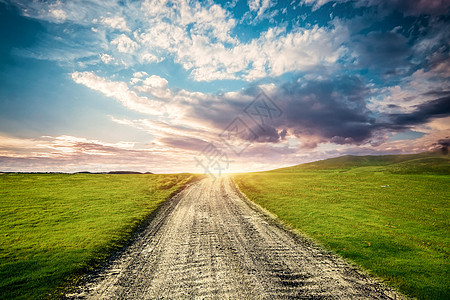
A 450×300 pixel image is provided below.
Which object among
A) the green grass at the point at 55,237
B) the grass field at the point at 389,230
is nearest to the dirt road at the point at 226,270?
the green grass at the point at 55,237

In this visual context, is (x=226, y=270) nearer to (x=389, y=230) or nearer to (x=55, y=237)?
(x=55, y=237)

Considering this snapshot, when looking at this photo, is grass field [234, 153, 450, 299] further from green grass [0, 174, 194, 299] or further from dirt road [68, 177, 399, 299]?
green grass [0, 174, 194, 299]

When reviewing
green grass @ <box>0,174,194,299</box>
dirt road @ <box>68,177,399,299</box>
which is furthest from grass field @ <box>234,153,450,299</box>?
green grass @ <box>0,174,194,299</box>

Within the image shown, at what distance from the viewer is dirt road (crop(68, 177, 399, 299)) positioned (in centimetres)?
740

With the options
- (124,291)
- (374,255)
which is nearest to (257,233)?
(374,255)

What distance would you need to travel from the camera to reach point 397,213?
1919 centimetres

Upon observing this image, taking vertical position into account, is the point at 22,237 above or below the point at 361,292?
above

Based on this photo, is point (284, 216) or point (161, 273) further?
point (284, 216)

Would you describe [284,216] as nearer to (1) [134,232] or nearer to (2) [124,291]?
(1) [134,232]

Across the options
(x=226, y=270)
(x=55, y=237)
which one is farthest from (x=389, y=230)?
(x=55, y=237)

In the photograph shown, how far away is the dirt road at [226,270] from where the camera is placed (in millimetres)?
7402

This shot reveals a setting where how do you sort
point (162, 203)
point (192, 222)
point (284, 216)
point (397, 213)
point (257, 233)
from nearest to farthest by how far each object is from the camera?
point (257, 233), point (192, 222), point (284, 216), point (397, 213), point (162, 203)

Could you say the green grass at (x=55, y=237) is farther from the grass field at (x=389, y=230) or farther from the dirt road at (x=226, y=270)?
the grass field at (x=389, y=230)

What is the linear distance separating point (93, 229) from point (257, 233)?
12.5 m
